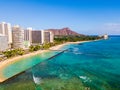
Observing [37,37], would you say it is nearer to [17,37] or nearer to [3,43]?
[17,37]

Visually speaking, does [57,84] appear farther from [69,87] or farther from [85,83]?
[85,83]

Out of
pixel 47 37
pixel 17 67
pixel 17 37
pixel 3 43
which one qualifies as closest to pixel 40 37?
pixel 47 37

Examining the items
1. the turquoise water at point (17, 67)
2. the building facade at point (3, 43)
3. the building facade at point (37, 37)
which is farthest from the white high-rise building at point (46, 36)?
the turquoise water at point (17, 67)

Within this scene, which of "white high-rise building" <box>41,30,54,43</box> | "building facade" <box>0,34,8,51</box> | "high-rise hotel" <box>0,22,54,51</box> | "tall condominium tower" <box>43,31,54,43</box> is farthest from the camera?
"tall condominium tower" <box>43,31,54,43</box>

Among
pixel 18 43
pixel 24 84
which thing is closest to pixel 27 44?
pixel 18 43

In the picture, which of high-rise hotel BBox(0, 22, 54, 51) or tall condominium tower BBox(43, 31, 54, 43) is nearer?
high-rise hotel BBox(0, 22, 54, 51)

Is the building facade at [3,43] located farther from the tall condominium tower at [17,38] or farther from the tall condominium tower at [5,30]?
the tall condominium tower at [5,30]

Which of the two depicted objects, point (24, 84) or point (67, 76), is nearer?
point (24, 84)

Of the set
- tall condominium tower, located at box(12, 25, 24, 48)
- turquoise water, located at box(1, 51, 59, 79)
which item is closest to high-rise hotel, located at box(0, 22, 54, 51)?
tall condominium tower, located at box(12, 25, 24, 48)

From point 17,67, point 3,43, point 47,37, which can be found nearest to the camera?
point 17,67

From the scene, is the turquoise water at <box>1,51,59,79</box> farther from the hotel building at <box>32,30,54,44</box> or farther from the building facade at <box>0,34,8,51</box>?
the hotel building at <box>32,30,54,44</box>

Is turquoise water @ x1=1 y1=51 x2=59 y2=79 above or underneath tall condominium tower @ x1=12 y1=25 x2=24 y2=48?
underneath
